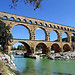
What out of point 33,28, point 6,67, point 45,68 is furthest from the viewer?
point 33,28

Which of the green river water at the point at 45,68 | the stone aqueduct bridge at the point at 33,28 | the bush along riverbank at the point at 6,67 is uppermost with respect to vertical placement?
the stone aqueduct bridge at the point at 33,28

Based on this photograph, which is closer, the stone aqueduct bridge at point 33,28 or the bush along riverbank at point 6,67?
the bush along riverbank at point 6,67

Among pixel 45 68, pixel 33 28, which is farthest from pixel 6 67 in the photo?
pixel 33 28

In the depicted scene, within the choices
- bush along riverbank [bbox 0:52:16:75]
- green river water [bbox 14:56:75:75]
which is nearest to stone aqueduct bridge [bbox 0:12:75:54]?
green river water [bbox 14:56:75:75]

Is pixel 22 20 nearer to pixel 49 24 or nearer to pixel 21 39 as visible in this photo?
pixel 21 39

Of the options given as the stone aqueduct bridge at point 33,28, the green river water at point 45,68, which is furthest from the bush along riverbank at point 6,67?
the stone aqueduct bridge at point 33,28

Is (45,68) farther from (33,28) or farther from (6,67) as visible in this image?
(33,28)

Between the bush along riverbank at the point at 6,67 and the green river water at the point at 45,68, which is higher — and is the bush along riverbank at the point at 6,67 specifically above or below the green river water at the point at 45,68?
above

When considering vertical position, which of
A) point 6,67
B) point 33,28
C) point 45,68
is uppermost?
point 33,28

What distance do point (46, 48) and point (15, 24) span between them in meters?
11.8

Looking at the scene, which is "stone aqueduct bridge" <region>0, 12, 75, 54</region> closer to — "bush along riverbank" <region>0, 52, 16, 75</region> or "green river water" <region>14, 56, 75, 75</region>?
"green river water" <region>14, 56, 75, 75</region>

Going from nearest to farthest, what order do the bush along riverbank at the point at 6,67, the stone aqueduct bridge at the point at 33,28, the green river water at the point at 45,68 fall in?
the bush along riverbank at the point at 6,67
the green river water at the point at 45,68
the stone aqueduct bridge at the point at 33,28

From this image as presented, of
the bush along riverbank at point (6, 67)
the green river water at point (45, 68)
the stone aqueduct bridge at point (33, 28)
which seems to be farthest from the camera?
the stone aqueduct bridge at point (33, 28)

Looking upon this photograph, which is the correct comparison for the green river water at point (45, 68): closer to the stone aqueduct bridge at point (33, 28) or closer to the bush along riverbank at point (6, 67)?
the bush along riverbank at point (6, 67)
